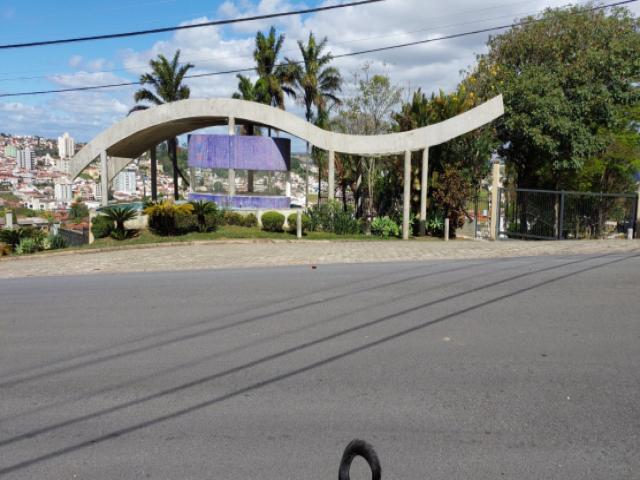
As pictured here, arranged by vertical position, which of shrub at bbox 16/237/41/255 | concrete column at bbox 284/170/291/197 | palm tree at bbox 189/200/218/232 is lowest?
shrub at bbox 16/237/41/255

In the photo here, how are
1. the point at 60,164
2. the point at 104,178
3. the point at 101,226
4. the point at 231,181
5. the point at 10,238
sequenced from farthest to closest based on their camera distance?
the point at 60,164 < the point at 104,178 < the point at 231,181 < the point at 101,226 < the point at 10,238

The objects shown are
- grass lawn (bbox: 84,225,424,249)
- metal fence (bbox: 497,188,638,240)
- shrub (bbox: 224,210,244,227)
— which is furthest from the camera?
shrub (bbox: 224,210,244,227)

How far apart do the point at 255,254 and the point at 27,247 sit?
27.3 ft

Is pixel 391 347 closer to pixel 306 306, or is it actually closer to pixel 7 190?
pixel 306 306

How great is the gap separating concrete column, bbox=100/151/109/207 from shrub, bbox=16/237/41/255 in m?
6.21

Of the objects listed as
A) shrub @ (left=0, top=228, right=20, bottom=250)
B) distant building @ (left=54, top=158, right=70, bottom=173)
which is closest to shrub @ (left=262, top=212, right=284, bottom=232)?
shrub @ (left=0, top=228, right=20, bottom=250)

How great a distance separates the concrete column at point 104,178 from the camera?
23641mm

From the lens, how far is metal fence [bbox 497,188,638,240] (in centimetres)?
2072

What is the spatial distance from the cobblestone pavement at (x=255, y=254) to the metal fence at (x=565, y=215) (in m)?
4.87

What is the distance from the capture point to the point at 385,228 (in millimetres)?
20766

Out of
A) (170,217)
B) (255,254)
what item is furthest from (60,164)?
(255,254)

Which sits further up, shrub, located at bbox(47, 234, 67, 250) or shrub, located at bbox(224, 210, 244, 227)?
shrub, located at bbox(224, 210, 244, 227)

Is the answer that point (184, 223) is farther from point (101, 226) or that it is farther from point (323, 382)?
point (323, 382)

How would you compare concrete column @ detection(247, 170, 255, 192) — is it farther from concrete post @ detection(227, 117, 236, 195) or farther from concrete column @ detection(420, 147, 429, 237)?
concrete column @ detection(420, 147, 429, 237)
